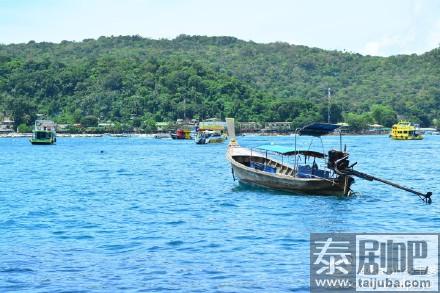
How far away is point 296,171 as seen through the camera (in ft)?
149

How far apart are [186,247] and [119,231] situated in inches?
198

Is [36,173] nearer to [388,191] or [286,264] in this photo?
[388,191]

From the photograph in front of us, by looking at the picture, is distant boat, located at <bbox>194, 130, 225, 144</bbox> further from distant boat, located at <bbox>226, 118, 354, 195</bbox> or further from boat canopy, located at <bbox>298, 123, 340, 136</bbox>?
boat canopy, located at <bbox>298, 123, 340, 136</bbox>

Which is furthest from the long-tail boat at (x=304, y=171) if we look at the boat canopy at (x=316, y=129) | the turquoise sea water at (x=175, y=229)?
the turquoise sea water at (x=175, y=229)

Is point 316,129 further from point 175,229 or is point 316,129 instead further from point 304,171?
point 175,229

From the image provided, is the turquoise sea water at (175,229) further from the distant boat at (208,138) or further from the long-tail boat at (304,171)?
the distant boat at (208,138)

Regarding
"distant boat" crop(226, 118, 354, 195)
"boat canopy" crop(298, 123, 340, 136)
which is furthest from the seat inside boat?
"boat canopy" crop(298, 123, 340, 136)

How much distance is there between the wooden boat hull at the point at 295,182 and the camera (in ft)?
137

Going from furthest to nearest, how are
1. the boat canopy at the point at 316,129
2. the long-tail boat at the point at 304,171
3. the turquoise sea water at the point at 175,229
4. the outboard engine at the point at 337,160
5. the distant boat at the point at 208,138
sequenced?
the distant boat at the point at 208,138, the boat canopy at the point at 316,129, the long-tail boat at the point at 304,171, the outboard engine at the point at 337,160, the turquoise sea water at the point at 175,229

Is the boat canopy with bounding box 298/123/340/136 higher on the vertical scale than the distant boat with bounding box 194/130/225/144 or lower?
higher

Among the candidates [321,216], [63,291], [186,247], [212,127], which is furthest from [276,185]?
[212,127]

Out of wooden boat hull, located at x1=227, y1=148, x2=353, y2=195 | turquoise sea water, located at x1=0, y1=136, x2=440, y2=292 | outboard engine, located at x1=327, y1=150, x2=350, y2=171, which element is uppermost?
outboard engine, located at x1=327, y1=150, x2=350, y2=171

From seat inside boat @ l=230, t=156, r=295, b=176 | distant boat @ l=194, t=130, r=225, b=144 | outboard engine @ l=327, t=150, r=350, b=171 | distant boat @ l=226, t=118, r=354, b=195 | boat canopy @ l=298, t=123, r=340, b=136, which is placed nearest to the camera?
outboard engine @ l=327, t=150, r=350, b=171

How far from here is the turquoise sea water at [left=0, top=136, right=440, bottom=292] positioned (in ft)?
77.6
